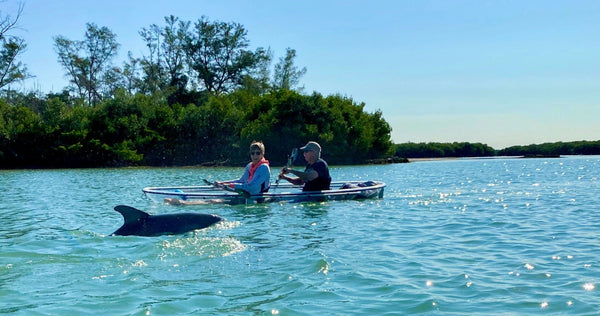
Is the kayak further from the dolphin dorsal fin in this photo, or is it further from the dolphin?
the dolphin dorsal fin

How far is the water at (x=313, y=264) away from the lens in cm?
609

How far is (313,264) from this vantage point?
7809 millimetres

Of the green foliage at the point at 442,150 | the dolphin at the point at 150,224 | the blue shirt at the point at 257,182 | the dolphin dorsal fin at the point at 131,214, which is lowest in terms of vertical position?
the dolphin at the point at 150,224

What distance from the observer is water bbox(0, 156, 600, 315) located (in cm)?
609

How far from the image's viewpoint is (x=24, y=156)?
146 ft

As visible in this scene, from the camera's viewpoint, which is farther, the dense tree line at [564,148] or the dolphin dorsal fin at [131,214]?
the dense tree line at [564,148]

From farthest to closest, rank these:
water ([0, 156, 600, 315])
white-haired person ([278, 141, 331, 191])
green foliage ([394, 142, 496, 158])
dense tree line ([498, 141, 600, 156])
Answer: dense tree line ([498, 141, 600, 156])
green foliage ([394, 142, 496, 158])
white-haired person ([278, 141, 331, 191])
water ([0, 156, 600, 315])

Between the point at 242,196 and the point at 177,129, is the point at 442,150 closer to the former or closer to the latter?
the point at 177,129

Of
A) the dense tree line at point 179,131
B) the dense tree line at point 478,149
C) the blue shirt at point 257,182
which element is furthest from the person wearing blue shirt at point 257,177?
the dense tree line at point 478,149

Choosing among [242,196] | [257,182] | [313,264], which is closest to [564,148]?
[257,182]

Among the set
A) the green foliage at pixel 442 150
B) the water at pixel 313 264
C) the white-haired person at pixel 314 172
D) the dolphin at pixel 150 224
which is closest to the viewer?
the water at pixel 313 264

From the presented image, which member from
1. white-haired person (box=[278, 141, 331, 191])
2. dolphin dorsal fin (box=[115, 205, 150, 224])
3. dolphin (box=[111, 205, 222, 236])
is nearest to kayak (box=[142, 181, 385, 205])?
white-haired person (box=[278, 141, 331, 191])

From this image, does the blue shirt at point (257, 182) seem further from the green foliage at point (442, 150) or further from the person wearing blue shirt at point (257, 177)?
the green foliage at point (442, 150)

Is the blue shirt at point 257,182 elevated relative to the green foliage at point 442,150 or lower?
lower
